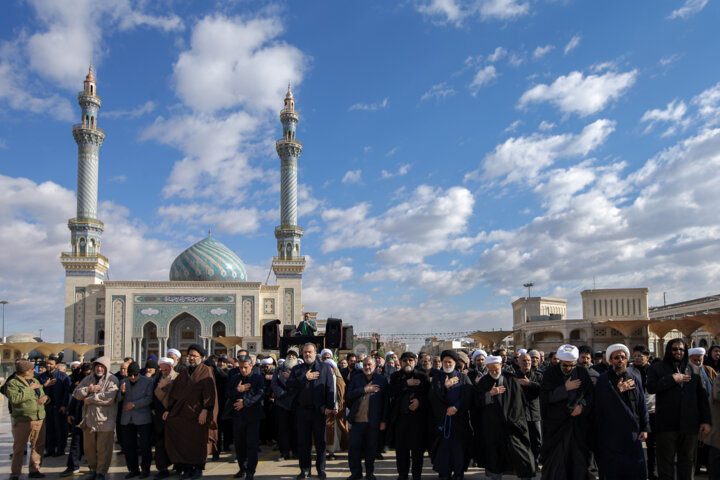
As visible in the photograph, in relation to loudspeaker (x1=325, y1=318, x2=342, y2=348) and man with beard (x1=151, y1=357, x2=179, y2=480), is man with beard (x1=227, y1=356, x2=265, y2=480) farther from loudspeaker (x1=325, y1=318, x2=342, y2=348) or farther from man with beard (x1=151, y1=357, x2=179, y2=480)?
loudspeaker (x1=325, y1=318, x2=342, y2=348)

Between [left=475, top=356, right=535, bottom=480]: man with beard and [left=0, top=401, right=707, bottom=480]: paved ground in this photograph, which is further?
[left=0, top=401, right=707, bottom=480]: paved ground

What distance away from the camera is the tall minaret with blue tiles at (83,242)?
37875mm

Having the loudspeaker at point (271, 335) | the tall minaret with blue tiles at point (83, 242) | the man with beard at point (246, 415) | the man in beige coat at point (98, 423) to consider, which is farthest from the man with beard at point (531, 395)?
the tall minaret with blue tiles at point (83, 242)

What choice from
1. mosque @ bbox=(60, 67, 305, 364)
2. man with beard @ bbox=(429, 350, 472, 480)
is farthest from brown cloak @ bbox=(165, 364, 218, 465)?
mosque @ bbox=(60, 67, 305, 364)

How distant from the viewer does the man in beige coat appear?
6660 mm

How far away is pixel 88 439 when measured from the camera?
6703 millimetres

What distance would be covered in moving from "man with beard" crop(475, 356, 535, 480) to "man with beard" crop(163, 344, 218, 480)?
9.42 ft

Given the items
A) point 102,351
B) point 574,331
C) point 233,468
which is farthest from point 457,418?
point 574,331

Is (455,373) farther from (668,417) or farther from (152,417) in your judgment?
(152,417)

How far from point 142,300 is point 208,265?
191 inches

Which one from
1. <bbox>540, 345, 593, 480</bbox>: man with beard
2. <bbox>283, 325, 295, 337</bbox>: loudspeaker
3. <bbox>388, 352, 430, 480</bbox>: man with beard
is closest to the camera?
<bbox>540, 345, 593, 480</bbox>: man with beard

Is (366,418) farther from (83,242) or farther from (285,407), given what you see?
(83,242)

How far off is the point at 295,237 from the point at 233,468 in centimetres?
3379

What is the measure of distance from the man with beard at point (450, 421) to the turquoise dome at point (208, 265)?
35.2m
